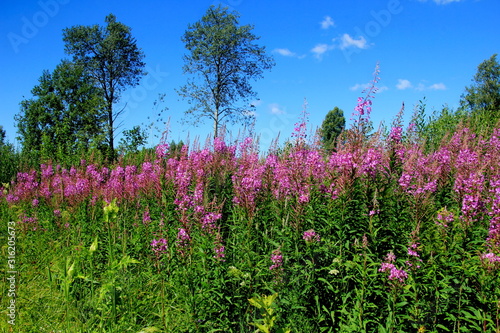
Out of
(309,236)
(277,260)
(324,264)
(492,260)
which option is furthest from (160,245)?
(492,260)

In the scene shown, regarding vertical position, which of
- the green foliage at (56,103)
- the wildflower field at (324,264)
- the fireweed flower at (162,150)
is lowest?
the wildflower field at (324,264)

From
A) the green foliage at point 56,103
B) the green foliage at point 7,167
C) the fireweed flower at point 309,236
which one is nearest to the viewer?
the fireweed flower at point 309,236

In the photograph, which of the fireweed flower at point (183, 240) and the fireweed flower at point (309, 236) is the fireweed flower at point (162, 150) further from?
the fireweed flower at point (309, 236)

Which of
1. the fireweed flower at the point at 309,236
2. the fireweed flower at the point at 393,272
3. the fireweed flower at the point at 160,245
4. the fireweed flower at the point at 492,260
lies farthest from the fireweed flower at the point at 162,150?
the fireweed flower at the point at 492,260

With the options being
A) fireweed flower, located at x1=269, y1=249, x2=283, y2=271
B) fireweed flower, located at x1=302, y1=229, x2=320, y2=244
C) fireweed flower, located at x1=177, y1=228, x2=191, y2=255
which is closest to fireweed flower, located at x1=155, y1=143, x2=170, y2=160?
fireweed flower, located at x1=177, y1=228, x2=191, y2=255

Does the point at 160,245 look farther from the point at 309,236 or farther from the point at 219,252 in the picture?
the point at 309,236

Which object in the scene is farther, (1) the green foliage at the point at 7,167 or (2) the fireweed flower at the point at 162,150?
(1) the green foliage at the point at 7,167

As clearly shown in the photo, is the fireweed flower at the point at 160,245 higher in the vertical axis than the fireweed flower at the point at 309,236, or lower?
lower

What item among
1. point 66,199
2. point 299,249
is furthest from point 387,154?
point 66,199

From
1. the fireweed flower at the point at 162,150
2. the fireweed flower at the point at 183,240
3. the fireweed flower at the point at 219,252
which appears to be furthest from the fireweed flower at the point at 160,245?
the fireweed flower at the point at 162,150

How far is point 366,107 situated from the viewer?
14.2 feet

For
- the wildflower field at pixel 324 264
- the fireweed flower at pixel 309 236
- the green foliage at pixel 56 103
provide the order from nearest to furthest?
the wildflower field at pixel 324 264 < the fireweed flower at pixel 309 236 < the green foliage at pixel 56 103

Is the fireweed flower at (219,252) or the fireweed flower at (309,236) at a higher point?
the fireweed flower at (309,236)

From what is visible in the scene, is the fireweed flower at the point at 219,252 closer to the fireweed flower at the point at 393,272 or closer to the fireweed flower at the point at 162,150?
the fireweed flower at the point at 393,272
